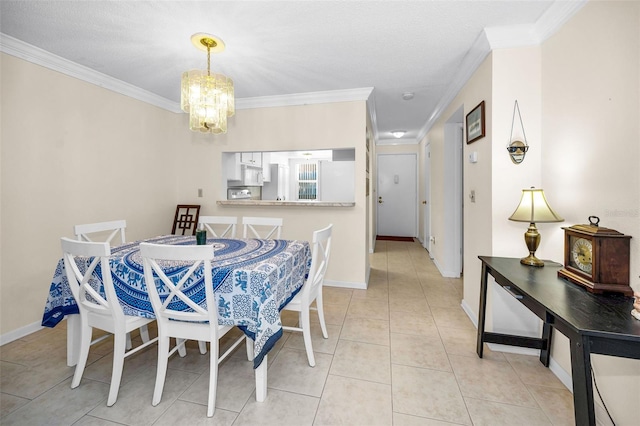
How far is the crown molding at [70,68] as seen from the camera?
7.25ft

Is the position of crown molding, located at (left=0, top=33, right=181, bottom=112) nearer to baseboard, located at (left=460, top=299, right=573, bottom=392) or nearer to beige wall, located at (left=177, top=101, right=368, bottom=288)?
beige wall, located at (left=177, top=101, right=368, bottom=288)

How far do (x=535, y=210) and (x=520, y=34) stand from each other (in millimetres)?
1298

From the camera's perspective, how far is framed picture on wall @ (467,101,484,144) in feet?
7.45

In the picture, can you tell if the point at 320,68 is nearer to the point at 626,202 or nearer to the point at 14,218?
the point at 626,202

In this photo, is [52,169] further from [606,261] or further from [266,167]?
[606,261]

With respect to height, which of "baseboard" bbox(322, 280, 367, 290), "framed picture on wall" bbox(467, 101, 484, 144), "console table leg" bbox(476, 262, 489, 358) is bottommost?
"baseboard" bbox(322, 280, 367, 290)

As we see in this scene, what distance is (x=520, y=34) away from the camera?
2.00 m

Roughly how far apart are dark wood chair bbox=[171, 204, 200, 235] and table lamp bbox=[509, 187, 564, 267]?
3.58 metres

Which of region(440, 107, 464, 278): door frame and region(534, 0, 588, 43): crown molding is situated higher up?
region(534, 0, 588, 43): crown molding

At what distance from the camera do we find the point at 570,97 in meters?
1.68

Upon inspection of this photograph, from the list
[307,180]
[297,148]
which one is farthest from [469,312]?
[307,180]

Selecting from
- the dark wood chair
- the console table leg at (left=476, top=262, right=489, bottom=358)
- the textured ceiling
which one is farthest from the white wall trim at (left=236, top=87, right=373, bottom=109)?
the console table leg at (left=476, top=262, right=489, bottom=358)

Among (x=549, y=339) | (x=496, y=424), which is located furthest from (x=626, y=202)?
(x=496, y=424)

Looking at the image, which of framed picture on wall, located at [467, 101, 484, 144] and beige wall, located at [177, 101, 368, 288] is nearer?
framed picture on wall, located at [467, 101, 484, 144]
